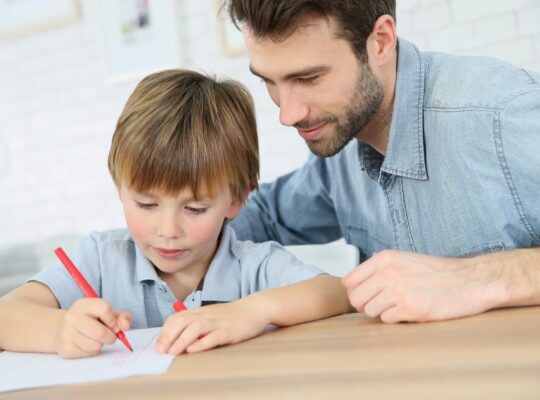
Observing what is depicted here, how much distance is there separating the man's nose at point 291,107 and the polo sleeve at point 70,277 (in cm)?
49

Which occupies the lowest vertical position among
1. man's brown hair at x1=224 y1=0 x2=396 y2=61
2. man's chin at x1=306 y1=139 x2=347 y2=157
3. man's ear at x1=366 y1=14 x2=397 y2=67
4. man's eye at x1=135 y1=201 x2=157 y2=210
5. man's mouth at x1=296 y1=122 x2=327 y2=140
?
man's eye at x1=135 y1=201 x2=157 y2=210

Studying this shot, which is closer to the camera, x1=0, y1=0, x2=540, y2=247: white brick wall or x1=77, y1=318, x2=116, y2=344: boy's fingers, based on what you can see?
x1=77, y1=318, x2=116, y2=344: boy's fingers

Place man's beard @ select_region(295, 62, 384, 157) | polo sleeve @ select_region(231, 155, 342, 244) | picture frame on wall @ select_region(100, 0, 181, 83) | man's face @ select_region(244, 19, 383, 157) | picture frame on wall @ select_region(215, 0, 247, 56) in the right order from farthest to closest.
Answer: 1. picture frame on wall @ select_region(100, 0, 181, 83)
2. picture frame on wall @ select_region(215, 0, 247, 56)
3. polo sleeve @ select_region(231, 155, 342, 244)
4. man's beard @ select_region(295, 62, 384, 157)
5. man's face @ select_region(244, 19, 383, 157)

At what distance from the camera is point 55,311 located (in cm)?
109

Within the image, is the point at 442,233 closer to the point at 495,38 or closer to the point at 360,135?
the point at 360,135

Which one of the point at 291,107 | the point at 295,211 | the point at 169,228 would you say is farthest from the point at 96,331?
the point at 295,211

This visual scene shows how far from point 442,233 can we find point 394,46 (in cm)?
44

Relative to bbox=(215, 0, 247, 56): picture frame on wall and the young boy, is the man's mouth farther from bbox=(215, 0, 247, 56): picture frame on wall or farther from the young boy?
bbox=(215, 0, 247, 56): picture frame on wall

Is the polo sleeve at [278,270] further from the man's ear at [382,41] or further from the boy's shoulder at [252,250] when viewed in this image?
the man's ear at [382,41]

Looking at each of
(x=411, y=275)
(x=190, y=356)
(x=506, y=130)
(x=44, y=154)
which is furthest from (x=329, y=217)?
(x=44, y=154)

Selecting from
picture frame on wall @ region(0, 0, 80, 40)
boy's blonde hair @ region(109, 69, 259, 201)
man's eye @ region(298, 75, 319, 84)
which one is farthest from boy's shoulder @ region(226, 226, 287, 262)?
picture frame on wall @ region(0, 0, 80, 40)

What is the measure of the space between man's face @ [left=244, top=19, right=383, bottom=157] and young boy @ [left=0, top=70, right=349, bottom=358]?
10 centimetres

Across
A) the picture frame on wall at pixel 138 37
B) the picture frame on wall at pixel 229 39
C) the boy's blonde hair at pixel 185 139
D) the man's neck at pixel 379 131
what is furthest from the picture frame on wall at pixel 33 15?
the man's neck at pixel 379 131

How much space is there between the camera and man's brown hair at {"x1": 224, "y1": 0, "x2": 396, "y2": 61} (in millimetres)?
1310
